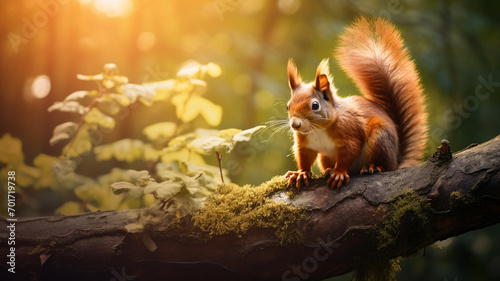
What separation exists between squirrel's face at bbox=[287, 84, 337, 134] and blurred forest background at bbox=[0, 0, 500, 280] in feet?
3.09

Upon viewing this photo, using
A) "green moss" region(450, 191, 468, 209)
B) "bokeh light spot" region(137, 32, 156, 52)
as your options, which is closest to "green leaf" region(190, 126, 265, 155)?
"green moss" region(450, 191, 468, 209)

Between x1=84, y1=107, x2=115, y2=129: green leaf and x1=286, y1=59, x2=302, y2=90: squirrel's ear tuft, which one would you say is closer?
x1=286, y1=59, x2=302, y2=90: squirrel's ear tuft

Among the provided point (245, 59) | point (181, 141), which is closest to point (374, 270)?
point (181, 141)

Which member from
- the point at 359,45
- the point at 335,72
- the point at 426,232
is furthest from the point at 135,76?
the point at 426,232

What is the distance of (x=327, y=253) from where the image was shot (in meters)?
1.41

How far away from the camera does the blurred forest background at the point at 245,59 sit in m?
2.62

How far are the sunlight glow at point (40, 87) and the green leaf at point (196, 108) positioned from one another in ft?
3.37

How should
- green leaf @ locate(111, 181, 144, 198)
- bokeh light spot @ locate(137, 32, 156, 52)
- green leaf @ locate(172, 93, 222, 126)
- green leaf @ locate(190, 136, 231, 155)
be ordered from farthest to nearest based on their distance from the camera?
bokeh light spot @ locate(137, 32, 156, 52) → green leaf @ locate(172, 93, 222, 126) → green leaf @ locate(190, 136, 231, 155) → green leaf @ locate(111, 181, 144, 198)

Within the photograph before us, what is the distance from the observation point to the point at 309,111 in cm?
160

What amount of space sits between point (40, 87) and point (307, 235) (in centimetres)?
204

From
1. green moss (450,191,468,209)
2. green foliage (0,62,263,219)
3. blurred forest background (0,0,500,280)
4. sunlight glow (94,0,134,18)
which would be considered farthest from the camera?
sunlight glow (94,0,134,18)

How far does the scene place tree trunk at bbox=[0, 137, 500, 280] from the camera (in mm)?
1315

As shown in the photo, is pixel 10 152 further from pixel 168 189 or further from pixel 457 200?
pixel 457 200

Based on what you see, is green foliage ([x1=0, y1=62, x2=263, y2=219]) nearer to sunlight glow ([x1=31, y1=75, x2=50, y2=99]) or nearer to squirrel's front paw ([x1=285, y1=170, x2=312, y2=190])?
squirrel's front paw ([x1=285, y1=170, x2=312, y2=190])
